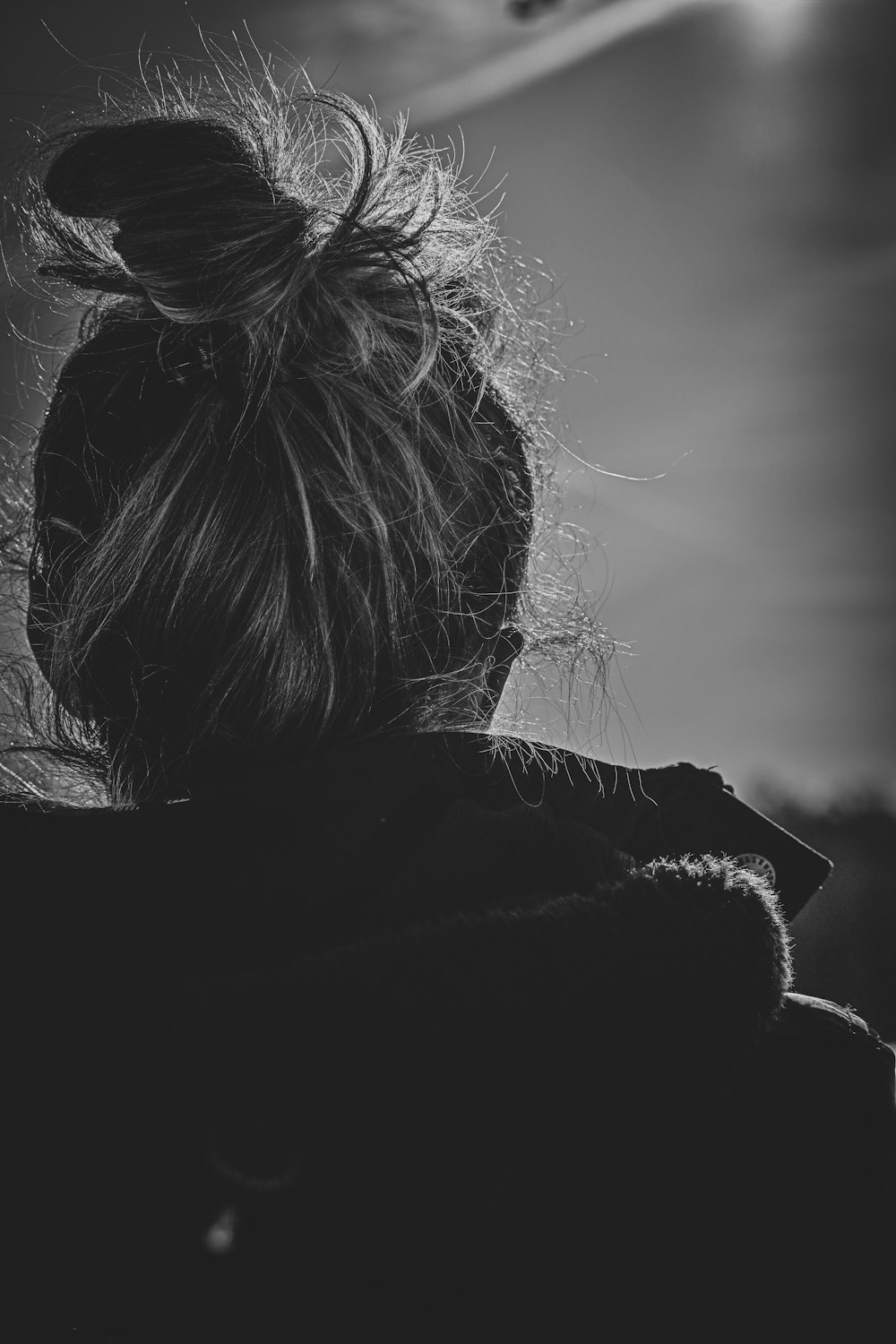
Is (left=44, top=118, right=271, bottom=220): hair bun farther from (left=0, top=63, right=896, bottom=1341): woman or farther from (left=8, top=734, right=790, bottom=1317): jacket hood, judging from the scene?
(left=8, top=734, right=790, bottom=1317): jacket hood

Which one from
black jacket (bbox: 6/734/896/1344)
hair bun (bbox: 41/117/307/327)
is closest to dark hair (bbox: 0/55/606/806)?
hair bun (bbox: 41/117/307/327)

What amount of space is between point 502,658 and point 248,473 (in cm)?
31

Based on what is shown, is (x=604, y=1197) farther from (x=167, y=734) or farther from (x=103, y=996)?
(x=167, y=734)

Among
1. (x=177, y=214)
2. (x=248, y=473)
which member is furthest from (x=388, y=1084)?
(x=177, y=214)

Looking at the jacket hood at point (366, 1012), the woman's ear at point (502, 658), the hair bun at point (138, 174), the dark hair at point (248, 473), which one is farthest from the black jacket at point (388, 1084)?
the hair bun at point (138, 174)

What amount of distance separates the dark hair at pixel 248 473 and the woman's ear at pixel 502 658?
0.05 meters

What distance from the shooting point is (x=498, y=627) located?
866 mm

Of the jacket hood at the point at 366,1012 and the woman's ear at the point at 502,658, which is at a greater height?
the woman's ear at the point at 502,658

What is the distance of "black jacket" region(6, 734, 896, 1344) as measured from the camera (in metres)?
0.56

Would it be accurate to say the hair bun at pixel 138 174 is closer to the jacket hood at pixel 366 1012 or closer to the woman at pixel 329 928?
the woman at pixel 329 928

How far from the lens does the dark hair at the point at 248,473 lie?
2.35ft

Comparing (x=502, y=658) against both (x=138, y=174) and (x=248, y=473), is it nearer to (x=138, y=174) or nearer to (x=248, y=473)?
(x=248, y=473)

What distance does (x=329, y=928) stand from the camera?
60 centimetres

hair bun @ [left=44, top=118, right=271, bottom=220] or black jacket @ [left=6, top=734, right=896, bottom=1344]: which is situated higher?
hair bun @ [left=44, top=118, right=271, bottom=220]
